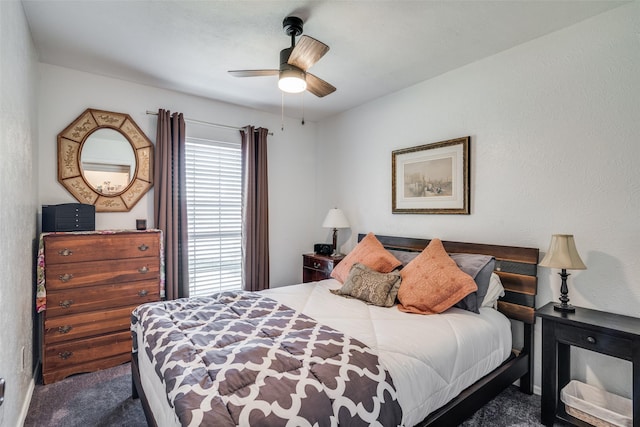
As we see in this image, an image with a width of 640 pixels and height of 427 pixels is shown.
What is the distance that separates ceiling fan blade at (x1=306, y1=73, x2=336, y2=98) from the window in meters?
1.79

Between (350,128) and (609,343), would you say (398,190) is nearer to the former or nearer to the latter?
(350,128)

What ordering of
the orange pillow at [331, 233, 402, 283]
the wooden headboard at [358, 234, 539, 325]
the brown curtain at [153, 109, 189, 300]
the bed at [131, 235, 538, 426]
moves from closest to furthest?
1. the bed at [131, 235, 538, 426]
2. the wooden headboard at [358, 234, 539, 325]
3. the orange pillow at [331, 233, 402, 283]
4. the brown curtain at [153, 109, 189, 300]

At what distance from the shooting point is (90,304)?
2674 millimetres

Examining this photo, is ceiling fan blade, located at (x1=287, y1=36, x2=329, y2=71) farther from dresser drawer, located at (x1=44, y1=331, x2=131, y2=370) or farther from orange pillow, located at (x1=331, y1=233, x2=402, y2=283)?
dresser drawer, located at (x1=44, y1=331, x2=131, y2=370)

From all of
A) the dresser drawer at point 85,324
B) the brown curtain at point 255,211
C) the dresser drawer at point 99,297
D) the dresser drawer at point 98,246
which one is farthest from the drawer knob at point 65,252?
the brown curtain at point 255,211

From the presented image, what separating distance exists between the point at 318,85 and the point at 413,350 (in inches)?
77.0

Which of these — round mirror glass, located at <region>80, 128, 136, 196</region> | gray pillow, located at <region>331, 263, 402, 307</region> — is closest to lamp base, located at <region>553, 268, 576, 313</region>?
gray pillow, located at <region>331, 263, 402, 307</region>

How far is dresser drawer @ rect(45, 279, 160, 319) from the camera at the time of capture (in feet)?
8.34

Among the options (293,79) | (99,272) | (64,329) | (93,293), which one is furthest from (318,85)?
(64,329)

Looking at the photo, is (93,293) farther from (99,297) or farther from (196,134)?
(196,134)

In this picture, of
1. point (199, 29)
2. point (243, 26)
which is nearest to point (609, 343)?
point (243, 26)

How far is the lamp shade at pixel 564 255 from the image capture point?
2018 millimetres

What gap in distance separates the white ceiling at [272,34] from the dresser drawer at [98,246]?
1.57 meters

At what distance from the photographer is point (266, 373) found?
1329 millimetres
